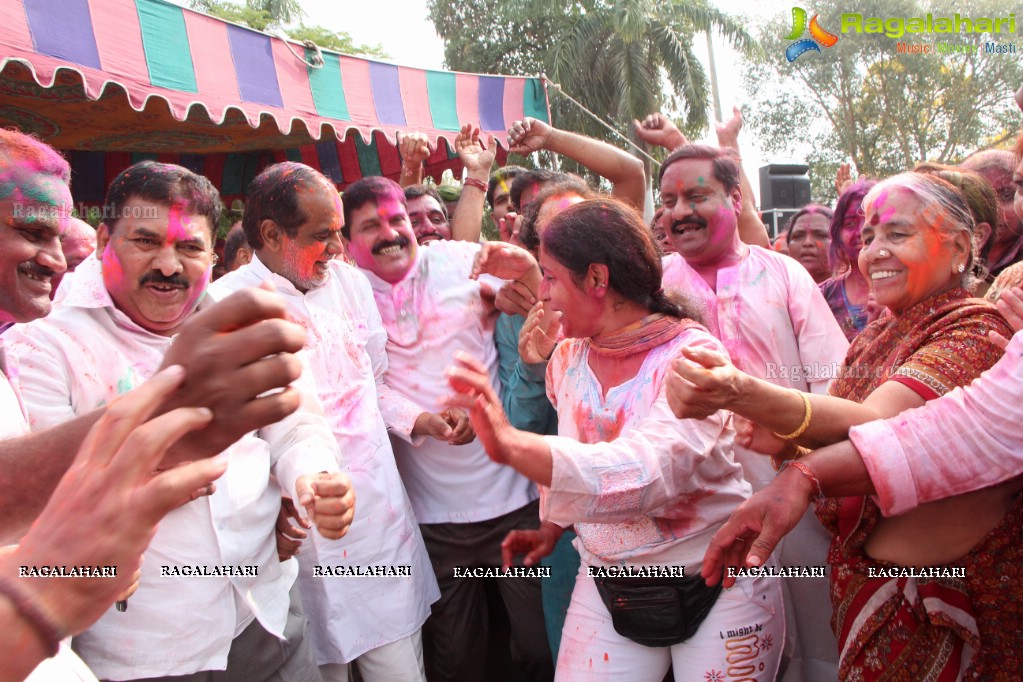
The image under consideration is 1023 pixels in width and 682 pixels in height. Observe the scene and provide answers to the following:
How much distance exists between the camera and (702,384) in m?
1.52

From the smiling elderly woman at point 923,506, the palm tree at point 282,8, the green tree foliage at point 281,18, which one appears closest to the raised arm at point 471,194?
the smiling elderly woman at point 923,506

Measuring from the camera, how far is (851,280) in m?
3.35

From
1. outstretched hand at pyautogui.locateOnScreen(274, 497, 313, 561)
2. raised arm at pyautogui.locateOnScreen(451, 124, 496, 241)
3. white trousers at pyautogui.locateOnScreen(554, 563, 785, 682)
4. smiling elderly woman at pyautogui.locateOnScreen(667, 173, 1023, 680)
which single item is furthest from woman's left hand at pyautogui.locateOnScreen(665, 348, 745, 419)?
raised arm at pyautogui.locateOnScreen(451, 124, 496, 241)

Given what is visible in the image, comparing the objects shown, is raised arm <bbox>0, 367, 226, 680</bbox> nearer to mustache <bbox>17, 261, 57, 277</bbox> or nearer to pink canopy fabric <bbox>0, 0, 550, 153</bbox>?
mustache <bbox>17, 261, 57, 277</bbox>

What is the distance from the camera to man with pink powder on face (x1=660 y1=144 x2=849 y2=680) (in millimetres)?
2443

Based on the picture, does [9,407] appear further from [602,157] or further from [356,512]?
[602,157]

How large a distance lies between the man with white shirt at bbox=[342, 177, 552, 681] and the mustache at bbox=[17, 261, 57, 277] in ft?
4.63

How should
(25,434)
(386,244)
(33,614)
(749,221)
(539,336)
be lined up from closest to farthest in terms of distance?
(33,614), (25,434), (539,336), (386,244), (749,221)

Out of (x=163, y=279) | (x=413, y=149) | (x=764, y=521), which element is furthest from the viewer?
(x=413, y=149)

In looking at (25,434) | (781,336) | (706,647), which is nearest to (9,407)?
(25,434)

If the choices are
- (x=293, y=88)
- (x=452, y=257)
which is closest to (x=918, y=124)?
(x=293, y=88)

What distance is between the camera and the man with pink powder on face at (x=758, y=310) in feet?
8.02

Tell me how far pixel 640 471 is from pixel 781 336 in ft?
3.94

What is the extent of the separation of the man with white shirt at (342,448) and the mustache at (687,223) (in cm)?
133
